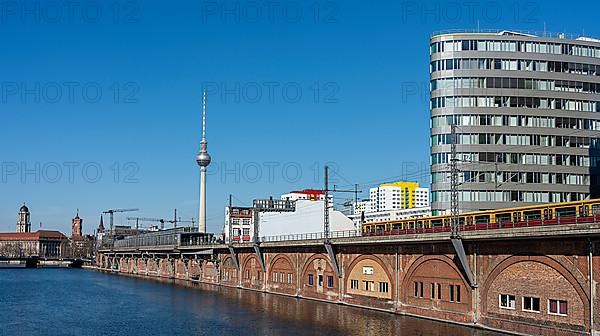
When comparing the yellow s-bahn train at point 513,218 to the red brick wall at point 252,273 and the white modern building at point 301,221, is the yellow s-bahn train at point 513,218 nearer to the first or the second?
the red brick wall at point 252,273

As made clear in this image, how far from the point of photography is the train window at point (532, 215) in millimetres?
52938

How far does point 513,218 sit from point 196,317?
→ 3116 centimetres

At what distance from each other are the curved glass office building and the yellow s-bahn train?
73.3 feet

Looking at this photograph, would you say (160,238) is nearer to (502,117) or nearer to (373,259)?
(502,117)

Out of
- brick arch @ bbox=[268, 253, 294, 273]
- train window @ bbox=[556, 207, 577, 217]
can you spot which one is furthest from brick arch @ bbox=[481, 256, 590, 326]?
brick arch @ bbox=[268, 253, 294, 273]

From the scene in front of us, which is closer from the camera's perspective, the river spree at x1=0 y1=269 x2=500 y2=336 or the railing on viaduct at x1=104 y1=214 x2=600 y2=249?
the railing on viaduct at x1=104 y1=214 x2=600 y2=249

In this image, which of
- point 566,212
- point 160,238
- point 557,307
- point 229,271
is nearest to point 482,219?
point 566,212

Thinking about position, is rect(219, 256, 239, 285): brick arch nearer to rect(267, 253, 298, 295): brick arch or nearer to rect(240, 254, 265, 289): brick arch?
rect(240, 254, 265, 289): brick arch

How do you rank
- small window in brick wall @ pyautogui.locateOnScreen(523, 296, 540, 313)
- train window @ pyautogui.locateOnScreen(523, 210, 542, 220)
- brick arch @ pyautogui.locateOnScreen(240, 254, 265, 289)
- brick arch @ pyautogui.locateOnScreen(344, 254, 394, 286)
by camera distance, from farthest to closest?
brick arch @ pyautogui.locateOnScreen(240, 254, 265, 289) → brick arch @ pyautogui.locateOnScreen(344, 254, 394, 286) → train window @ pyautogui.locateOnScreen(523, 210, 542, 220) → small window in brick wall @ pyautogui.locateOnScreen(523, 296, 540, 313)

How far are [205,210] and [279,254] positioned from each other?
89.2 m

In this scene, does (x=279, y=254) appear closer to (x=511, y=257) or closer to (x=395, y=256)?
(x=395, y=256)

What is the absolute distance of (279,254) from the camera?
304 feet

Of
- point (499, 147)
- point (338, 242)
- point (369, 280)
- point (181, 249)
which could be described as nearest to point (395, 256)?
point (369, 280)

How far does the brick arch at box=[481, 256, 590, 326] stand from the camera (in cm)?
4472
